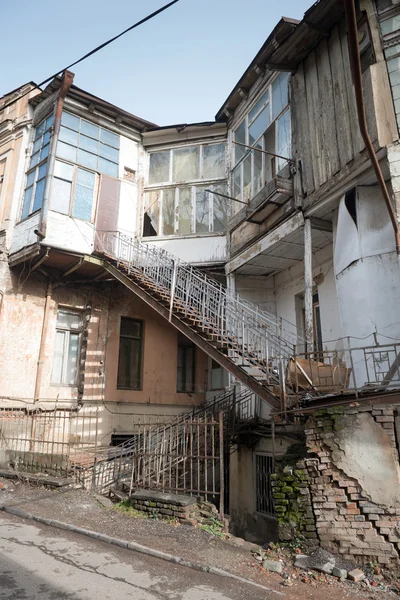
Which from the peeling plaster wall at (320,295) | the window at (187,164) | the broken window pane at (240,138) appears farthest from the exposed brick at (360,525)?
the window at (187,164)

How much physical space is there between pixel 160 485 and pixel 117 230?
797cm

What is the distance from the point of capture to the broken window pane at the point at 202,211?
13.7 metres

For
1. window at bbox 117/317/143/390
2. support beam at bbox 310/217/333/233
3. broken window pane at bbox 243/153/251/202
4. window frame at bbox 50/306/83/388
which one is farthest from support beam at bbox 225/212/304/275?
window frame at bbox 50/306/83/388

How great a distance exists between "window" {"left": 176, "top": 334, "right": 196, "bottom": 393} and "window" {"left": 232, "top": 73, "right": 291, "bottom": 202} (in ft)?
17.8

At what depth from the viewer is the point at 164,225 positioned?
14078 millimetres

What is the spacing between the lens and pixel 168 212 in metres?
14.2

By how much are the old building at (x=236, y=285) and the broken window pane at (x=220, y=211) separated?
71mm

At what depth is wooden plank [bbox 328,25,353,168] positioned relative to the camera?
872 centimetres

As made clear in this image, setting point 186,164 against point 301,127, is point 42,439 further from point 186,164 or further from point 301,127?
point 301,127

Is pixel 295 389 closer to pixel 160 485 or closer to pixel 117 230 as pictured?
pixel 160 485

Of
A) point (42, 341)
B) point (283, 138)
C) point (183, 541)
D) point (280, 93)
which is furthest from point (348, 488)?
point (280, 93)

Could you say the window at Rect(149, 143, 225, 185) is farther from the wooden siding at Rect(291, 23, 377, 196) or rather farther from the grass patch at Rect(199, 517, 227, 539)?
the grass patch at Rect(199, 517, 227, 539)

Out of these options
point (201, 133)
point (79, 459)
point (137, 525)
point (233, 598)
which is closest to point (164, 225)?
point (201, 133)

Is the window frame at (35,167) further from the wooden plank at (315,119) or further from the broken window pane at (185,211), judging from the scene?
the wooden plank at (315,119)
